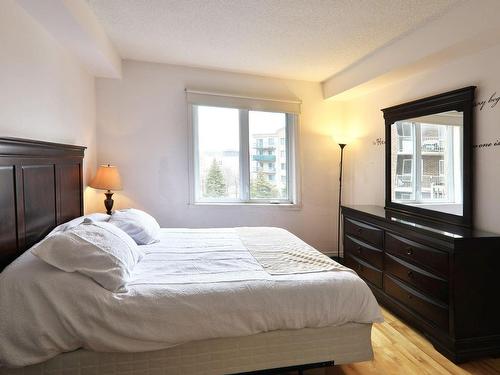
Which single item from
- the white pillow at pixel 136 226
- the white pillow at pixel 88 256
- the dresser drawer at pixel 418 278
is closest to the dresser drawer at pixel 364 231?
the dresser drawer at pixel 418 278

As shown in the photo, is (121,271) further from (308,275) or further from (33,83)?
(33,83)

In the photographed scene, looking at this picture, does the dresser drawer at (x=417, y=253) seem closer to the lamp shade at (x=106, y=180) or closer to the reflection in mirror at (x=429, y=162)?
the reflection in mirror at (x=429, y=162)

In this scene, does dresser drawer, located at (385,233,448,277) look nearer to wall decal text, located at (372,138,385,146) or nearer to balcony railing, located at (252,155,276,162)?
wall decal text, located at (372,138,385,146)

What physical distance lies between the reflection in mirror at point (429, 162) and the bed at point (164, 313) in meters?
1.34

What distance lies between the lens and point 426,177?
266 cm

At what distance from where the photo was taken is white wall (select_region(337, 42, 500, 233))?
2125 millimetres

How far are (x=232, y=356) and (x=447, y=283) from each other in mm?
1521

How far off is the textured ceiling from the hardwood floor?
95.9 inches

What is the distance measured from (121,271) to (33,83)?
1.44 metres

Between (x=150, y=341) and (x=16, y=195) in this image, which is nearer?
(x=150, y=341)

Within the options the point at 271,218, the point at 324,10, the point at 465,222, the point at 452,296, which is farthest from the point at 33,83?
the point at 465,222

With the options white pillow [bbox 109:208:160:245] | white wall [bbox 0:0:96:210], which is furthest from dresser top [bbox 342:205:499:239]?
white wall [bbox 0:0:96:210]

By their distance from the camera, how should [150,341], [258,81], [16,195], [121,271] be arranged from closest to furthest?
1. [150,341]
2. [121,271]
3. [16,195]
4. [258,81]

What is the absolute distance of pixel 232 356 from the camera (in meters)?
1.52
